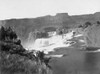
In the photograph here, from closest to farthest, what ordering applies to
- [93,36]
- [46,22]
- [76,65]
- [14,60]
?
[14,60] < [76,65] < [93,36] < [46,22]

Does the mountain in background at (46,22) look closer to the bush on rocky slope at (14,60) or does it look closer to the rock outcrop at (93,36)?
the rock outcrop at (93,36)

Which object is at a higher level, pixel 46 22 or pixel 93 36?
pixel 46 22

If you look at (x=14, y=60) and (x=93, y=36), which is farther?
(x=93, y=36)

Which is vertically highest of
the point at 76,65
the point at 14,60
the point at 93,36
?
the point at 14,60

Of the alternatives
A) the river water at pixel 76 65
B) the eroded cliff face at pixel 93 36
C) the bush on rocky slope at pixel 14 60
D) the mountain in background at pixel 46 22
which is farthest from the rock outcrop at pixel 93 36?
the mountain in background at pixel 46 22

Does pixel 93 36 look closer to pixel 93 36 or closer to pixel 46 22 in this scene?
pixel 93 36

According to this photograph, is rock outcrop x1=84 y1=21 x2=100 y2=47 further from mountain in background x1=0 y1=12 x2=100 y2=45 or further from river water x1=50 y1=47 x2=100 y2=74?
mountain in background x1=0 y1=12 x2=100 y2=45

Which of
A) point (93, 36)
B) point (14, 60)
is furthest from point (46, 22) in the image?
point (14, 60)

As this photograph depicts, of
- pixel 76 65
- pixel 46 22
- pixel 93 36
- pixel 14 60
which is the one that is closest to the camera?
pixel 14 60

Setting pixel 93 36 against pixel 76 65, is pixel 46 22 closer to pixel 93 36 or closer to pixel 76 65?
pixel 93 36

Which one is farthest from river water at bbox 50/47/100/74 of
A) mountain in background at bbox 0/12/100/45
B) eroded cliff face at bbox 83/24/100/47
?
mountain in background at bbox 0/12/100/45
